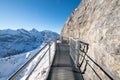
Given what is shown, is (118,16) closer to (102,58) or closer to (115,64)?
(102,58)

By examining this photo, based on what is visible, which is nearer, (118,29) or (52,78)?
(118,29)

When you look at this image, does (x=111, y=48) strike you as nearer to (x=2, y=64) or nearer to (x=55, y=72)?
(x=55, y=72)

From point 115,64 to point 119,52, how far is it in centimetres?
41

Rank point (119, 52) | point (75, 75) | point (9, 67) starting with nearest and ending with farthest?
1. point (119, 52)
2. point (75, 75)
3. point (9, 67)

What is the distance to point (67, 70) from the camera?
Result: 782 cm

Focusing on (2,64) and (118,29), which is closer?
(118,29)

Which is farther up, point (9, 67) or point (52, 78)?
point (52, 78)

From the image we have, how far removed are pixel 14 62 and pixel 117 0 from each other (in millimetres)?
89815

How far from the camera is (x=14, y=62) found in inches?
3536

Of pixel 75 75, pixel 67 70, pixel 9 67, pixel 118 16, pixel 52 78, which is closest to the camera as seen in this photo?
pixel 118 16

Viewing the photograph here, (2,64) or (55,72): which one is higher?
(55,72)

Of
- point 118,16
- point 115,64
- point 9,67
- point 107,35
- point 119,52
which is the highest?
point 118,16

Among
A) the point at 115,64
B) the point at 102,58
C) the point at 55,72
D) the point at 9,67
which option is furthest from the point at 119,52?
the point at 9,67

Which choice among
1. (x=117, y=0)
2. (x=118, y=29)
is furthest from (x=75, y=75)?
(x=117, y=0)
